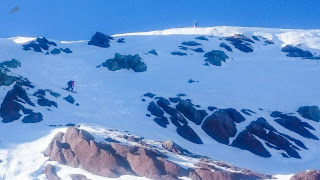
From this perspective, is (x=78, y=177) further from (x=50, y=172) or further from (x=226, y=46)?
(x=226, y=46)

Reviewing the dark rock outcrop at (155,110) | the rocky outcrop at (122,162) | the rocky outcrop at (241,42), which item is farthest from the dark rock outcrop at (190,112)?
the rocky outcrop at (241,42)

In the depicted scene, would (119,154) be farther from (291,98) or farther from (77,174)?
(291,98)

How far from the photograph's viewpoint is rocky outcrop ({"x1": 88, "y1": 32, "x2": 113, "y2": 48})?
9206 cm

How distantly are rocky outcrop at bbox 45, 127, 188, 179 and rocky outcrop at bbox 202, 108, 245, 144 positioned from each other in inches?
704

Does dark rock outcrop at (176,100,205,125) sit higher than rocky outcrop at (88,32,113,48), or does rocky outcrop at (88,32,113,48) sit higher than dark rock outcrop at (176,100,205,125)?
rocky outcrop at (88,32,113,48)

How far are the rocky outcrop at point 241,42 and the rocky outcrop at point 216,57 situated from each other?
35.8 ft

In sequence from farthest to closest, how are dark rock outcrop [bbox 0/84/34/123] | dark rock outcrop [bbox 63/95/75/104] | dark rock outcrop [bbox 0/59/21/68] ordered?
dark rock outcrop [bbox 0/59/21/68] < dark rock outcrop [bbox 63/95/75/104] < dark rock outcrop [bbox 0/84/34/123]

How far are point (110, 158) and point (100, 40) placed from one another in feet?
220

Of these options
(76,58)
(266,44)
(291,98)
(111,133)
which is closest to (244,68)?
(291,98)

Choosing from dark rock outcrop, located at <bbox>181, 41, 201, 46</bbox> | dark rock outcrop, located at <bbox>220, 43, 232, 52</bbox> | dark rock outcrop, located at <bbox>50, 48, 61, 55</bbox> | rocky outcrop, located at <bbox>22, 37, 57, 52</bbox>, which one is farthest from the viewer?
dark rock outcrop, located at <bbox>181, 41, 201, 46</bbox>

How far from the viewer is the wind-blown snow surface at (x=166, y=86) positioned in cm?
4234

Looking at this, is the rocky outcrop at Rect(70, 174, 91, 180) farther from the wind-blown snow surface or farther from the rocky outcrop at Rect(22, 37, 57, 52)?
the rocky outcrop at Rect(22, 37, 57, 52)

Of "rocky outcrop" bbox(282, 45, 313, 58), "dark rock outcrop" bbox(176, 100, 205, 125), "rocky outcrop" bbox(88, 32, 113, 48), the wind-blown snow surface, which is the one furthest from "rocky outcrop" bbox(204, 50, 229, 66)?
"dark rock outcrop" bbox(176, 100, 205, 125)

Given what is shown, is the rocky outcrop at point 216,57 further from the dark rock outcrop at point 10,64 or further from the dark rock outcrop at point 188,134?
the dark rock outcrop at point 10,64
